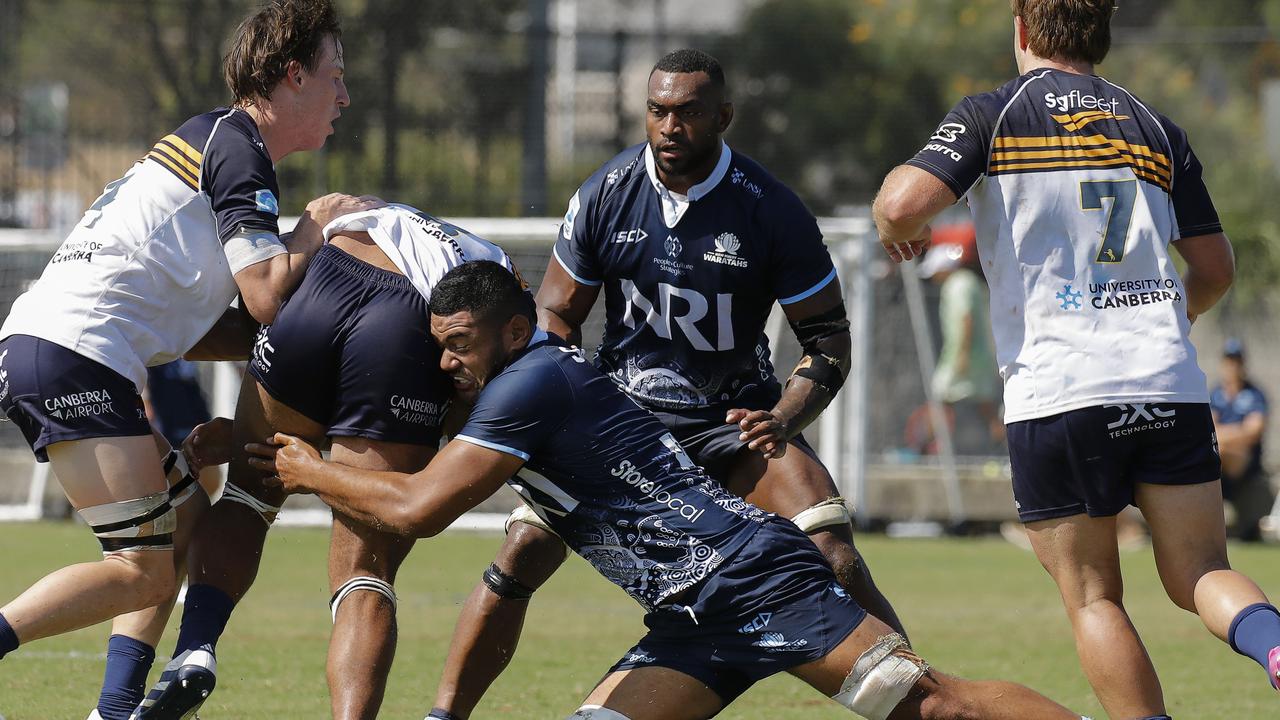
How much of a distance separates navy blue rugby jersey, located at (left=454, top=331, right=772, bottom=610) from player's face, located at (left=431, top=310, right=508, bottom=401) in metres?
0.09

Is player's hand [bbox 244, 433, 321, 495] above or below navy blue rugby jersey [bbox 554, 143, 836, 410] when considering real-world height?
below

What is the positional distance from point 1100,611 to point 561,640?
408cm

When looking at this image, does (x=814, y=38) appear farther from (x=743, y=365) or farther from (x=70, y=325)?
(x=70, y=325)

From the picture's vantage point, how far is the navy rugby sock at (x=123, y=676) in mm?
5172

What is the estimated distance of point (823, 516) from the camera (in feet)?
17.7

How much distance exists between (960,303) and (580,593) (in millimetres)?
6285

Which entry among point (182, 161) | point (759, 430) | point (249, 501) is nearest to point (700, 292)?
point (759, 430)

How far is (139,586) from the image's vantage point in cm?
508

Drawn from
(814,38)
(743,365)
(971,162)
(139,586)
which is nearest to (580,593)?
(743,365)

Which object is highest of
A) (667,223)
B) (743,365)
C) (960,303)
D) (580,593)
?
(667,223)

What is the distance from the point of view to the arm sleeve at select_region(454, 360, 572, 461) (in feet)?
14.8

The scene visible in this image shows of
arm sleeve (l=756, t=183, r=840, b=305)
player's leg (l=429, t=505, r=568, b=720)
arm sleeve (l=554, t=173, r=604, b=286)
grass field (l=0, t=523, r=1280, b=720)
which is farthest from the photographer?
grass field (l=0, t=523, r=1280, b=720)

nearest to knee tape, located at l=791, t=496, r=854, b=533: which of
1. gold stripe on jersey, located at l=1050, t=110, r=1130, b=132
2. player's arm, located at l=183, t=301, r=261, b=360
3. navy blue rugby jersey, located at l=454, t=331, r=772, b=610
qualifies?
navy blue rugby jersey, located at l=454, t=331, r=772, b=610

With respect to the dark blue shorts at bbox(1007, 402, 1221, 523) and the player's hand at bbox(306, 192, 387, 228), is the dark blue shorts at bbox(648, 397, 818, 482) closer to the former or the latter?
the dark blue shorts at bbox(1007, 402, 1221, 523)
